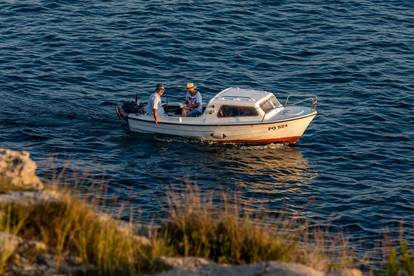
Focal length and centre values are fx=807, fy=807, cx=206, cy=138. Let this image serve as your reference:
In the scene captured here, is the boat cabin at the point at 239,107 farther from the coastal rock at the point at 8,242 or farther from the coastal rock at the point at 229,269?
the coastal rock at the point at 8,242

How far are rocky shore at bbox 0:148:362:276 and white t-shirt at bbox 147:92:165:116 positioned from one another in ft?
62.6

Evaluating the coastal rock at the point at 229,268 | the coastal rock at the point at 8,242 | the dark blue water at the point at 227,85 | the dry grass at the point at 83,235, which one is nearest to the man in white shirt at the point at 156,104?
the dark blue water at the point at 227,85

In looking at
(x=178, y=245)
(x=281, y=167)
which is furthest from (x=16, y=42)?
(x=178, y=245)

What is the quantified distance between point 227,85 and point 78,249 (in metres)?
Result: 26.6

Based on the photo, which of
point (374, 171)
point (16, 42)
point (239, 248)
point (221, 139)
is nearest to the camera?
point (239, 248)

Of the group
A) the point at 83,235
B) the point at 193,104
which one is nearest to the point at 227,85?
the point at 193,104

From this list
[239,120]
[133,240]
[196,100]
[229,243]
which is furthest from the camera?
[196,100]

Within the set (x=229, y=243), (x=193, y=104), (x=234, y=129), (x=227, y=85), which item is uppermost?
(x=229, y=243)

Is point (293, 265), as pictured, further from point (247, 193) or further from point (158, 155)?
point (158, 155)

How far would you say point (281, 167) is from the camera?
30.2 meters

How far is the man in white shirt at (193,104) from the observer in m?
31.7

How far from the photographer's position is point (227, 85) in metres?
37.4

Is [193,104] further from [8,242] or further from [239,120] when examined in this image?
[8,242]

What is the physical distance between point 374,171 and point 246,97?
5595 millimetres
